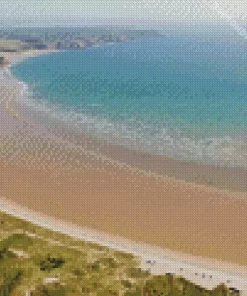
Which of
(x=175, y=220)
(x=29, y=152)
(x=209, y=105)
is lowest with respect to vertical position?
(x=175, y=220)

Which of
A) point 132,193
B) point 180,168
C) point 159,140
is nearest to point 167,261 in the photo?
point 132,193

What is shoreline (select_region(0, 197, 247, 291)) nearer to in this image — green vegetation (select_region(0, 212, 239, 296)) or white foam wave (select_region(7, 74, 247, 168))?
green vegetation (select_region(0, 212, 239, 296))

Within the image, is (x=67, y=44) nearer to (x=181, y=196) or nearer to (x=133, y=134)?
(x=133, y=134)

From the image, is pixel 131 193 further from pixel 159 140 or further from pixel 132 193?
pixel 159 140

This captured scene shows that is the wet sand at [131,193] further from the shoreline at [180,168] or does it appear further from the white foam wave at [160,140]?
the white foam wave at [160,140]

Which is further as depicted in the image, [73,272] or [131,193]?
[131,193]

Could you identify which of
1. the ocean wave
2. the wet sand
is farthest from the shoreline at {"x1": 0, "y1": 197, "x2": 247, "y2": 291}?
the ocean wave

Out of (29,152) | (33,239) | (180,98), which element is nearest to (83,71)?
Answer: (180,98)
